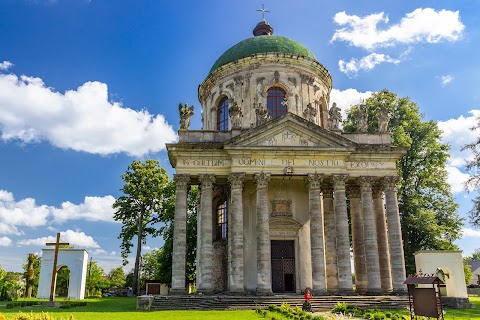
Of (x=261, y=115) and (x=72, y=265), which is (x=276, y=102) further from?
(x=72, y=265)

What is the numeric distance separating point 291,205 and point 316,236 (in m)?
3.65

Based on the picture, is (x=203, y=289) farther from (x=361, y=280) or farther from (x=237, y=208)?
(x=361, y=280)

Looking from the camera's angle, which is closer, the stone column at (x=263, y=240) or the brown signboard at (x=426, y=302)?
the brown signboard at (x=426, y=302)

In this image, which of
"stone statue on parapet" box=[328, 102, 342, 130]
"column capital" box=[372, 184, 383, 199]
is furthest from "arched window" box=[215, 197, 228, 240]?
"column capital" box=[372, 184, 383, 199]

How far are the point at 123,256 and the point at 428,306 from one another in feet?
111

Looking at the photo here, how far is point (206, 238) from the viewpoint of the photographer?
25.7 metres

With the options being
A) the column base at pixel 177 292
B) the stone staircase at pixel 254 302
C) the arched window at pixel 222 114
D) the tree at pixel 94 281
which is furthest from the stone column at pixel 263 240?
the tree at pixel 94 281

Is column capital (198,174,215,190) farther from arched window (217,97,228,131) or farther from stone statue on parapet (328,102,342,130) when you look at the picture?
stone statue on parapet (328,102,342,130)

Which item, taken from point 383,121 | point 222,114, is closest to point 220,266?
point 222,114

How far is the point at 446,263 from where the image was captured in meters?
25.4

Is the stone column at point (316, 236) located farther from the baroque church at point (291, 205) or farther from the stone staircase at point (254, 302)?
the stone staircase at point (254, 302)

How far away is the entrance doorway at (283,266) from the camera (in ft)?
89.4

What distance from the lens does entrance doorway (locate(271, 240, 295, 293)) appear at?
89.4ft

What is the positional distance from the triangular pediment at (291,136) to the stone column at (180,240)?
156 inches
